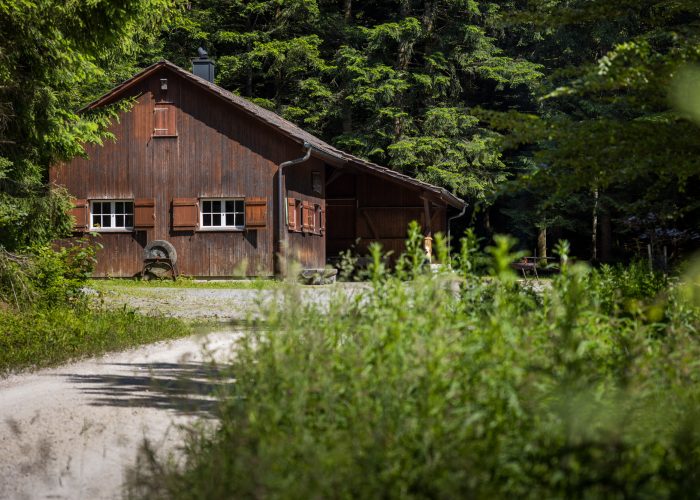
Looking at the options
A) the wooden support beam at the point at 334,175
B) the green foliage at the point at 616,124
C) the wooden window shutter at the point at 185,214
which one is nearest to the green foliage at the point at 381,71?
the wooden support beam at the point at 334,175

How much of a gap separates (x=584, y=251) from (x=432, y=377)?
38268 mm

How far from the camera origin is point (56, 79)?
1451 cm

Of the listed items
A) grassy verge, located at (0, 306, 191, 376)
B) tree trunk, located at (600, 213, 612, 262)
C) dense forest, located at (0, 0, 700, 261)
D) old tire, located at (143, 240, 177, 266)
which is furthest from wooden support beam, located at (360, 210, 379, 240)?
grassy verge, located at (0, 306, 191, 376)

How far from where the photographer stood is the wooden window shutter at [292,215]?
2656 cm

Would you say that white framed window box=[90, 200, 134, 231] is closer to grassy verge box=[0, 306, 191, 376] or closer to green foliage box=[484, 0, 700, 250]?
grassy verge box=[0, 306, 191, 376]

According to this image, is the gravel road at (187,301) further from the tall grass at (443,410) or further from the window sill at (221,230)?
the tall grass at (443,410)

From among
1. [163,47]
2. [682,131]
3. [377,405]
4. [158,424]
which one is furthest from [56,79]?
[163,47]

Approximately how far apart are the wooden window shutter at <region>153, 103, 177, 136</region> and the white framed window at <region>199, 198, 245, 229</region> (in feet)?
7.20

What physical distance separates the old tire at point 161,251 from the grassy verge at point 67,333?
12.1 m

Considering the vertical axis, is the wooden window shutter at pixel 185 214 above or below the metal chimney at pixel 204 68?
below

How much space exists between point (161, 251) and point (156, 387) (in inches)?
723

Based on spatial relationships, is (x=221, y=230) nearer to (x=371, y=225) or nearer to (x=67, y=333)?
(x=371, y=225)

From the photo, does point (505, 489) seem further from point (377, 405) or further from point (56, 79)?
point (56, 79)

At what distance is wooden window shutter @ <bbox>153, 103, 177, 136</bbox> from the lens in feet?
87.6
